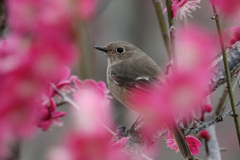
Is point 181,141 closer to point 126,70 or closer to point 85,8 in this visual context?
point 85,8

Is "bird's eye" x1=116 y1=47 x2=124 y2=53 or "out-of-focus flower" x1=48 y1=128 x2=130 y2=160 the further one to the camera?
"bird's eye" x1=116 y1=47 x2=124 y2=53

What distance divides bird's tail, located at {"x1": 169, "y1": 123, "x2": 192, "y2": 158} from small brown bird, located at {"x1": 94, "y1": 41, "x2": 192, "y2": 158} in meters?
1.00

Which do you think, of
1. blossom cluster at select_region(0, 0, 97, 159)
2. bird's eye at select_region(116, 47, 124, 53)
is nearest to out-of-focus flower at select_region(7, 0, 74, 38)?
blossom cluster at select_region(0, 0, 97, 159)

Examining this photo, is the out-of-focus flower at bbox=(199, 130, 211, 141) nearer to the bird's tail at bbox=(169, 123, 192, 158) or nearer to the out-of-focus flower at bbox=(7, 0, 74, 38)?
the bird's tail at bbox=(169, 123, 192, 158)

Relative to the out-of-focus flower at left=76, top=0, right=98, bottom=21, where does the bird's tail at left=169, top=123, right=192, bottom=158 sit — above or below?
below

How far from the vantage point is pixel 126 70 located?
3.14 meters

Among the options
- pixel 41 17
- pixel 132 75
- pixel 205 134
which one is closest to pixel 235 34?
pixel 205 134

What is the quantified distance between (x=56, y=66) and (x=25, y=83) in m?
0.06

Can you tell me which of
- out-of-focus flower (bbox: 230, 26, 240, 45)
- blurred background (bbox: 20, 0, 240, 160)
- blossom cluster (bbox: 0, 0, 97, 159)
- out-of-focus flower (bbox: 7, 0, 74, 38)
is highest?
out-of-focus flower (bbox: 7, 0, 74, 38)

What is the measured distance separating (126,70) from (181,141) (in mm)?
1594

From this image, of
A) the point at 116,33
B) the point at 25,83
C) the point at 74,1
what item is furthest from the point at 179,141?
the point at 116,33

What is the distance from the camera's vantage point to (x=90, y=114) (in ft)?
1.98

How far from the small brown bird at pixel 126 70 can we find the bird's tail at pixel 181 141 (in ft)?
3.28

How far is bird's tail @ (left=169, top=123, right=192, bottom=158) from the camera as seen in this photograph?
61.1 inches
